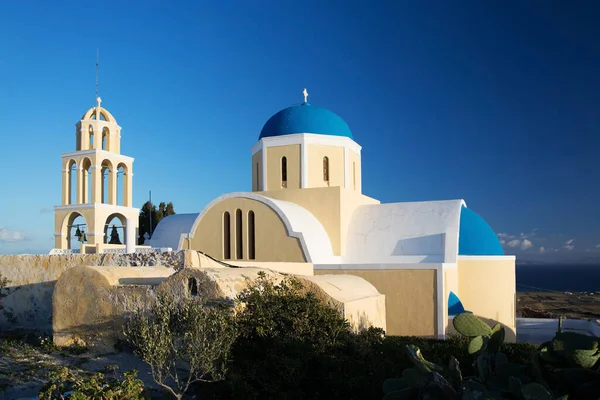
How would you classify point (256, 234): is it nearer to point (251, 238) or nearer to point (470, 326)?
point (251, 238)

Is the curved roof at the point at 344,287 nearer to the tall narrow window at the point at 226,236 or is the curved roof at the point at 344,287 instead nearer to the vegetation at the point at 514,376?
the vegetation at the point at 514,376

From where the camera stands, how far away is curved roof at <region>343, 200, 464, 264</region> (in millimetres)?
12664

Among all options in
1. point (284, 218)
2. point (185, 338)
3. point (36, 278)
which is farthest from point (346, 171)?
point (185, 338)

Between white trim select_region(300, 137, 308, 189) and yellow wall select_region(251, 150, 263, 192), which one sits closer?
white trim select_region(300, 137, 308, 189)

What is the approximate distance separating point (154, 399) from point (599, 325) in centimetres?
1164

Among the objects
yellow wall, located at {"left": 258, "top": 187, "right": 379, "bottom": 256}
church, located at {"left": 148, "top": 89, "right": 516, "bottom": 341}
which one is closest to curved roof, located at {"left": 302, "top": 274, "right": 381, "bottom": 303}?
church, located at {"left": 148, "top": 89, "right": 516, "bottom": 341}

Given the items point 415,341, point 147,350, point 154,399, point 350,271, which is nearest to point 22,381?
point 154,399

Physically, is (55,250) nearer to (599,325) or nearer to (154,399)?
(154,399)

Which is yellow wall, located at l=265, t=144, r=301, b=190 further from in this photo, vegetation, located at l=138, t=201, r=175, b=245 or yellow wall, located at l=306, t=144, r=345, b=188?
vegetation, located at l=138, t=201, r=175, b=245

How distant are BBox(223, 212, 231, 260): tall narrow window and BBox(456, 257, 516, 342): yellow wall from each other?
5846mm

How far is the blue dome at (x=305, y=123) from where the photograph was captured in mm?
15172

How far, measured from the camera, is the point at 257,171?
1598cm

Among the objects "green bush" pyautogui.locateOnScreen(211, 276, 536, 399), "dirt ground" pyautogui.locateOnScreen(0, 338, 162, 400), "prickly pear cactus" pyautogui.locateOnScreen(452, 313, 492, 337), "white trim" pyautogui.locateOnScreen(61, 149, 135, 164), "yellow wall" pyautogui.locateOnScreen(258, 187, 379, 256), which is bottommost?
"dirt ground" pyautogui.locateOnScreen(0, 338, 162, 400)

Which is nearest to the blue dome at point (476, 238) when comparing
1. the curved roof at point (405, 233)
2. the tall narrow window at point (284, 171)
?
the curved roof at point (405, 233)
